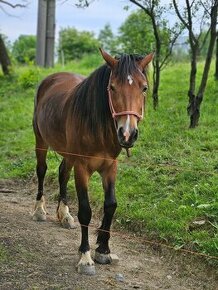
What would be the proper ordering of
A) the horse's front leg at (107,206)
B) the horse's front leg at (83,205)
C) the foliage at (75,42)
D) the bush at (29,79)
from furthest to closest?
the foliage at (75,42) → the bush at (29,79) → the horse's front leg at (107,206) → the horse's front leg at (83,205)

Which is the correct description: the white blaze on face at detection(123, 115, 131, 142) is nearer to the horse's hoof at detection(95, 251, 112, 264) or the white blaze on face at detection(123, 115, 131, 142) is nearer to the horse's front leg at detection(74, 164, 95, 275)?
the horse's front leg at detection(74, 164, 95, 275)

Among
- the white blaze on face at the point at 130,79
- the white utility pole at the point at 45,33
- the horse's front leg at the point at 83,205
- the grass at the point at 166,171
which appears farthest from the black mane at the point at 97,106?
the white utility pole at the point at 45,33

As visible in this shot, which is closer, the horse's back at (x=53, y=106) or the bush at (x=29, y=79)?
the horse's back at (x=53, y=106)

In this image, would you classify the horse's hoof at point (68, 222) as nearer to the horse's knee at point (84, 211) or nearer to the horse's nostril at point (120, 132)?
the horse's knee at point (84, 211)

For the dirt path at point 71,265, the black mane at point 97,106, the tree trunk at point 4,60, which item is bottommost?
the dirt path at point 71,265

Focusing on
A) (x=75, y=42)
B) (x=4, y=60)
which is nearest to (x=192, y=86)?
(x=4, y=60)

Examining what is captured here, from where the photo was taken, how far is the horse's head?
3.79m

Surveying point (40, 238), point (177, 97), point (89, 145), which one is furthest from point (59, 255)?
point (177, 97)

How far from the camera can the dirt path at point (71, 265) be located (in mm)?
4152

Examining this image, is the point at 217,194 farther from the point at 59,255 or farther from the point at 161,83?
the point at 161,83

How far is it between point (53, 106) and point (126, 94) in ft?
5.93

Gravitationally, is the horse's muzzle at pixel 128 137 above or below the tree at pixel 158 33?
below

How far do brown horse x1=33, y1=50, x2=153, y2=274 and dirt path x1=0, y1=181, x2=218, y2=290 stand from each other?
0.20m

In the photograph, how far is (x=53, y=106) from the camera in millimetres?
5578
